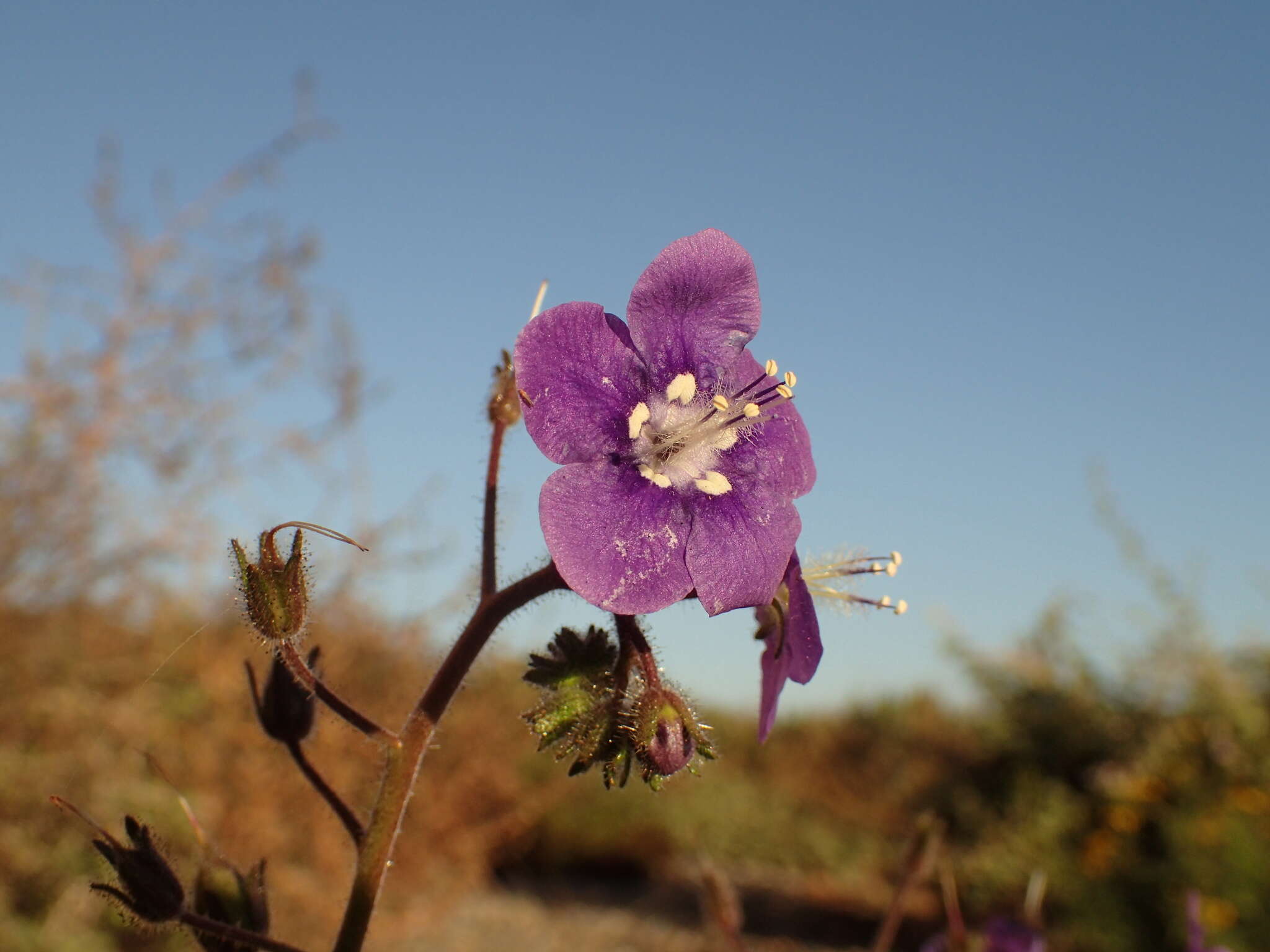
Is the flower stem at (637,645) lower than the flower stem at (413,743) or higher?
higher

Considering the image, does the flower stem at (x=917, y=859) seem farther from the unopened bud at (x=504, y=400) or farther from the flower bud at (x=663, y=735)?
the unopened bud at (x=504, y=400)

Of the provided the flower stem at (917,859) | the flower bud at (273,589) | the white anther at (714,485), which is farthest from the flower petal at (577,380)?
the flower stem at (917,859)

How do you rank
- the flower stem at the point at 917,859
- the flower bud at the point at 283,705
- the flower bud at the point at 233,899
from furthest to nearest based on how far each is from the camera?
1. the flower stem at the point at 917,859
2. the flower bud at the point at 283,705
3. the flower bud at the point at 233,899

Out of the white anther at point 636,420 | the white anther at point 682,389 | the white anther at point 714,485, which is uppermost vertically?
the white anther at point 682,389

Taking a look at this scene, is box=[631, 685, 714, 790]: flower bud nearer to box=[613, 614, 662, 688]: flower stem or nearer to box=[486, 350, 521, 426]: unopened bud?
box=[613, 614, 662, 688]: flower stem

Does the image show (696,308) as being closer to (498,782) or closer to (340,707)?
(340,707)

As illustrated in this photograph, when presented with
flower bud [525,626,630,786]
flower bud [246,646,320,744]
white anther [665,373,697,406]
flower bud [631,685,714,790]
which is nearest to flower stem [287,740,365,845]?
flower bud [246,646,320,744]

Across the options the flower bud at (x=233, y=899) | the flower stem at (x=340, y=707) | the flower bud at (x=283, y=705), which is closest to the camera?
the flower stem at (x=340, y=707)

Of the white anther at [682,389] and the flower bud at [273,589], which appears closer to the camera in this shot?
the flower bud at [273,589]
